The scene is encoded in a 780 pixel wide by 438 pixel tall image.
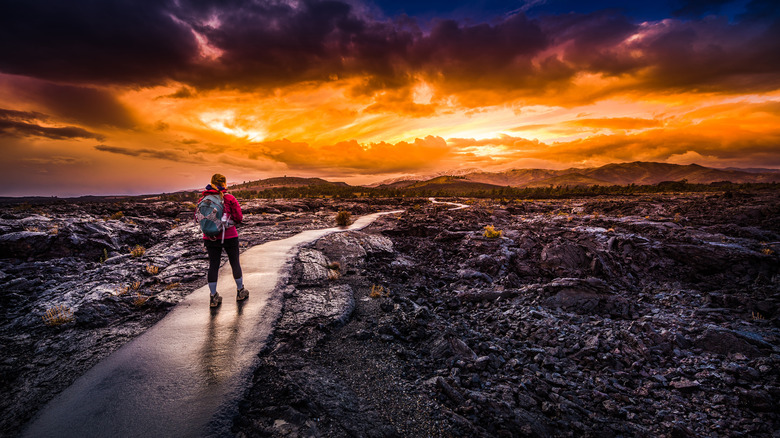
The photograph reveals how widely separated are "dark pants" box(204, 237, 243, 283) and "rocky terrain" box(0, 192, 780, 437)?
149 cm

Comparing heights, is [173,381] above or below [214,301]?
below

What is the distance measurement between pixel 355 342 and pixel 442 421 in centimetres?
261

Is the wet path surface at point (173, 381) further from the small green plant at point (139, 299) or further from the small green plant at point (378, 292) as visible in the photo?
the small green plant at point (378, 292)

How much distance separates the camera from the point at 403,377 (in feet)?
17.5

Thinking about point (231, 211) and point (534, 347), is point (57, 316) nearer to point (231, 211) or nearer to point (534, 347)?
point (231, 211)

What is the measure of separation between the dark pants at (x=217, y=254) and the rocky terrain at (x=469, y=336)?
4.90ft

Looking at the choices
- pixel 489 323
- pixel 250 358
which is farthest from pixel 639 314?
pixel 250 358

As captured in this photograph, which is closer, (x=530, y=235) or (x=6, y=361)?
(x=6, y=361)

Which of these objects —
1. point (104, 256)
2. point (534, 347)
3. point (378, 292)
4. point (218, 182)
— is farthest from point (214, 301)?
point (104, 256)

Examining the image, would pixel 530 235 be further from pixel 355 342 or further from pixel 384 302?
pixel 355 342

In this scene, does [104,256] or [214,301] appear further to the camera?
[104,256]

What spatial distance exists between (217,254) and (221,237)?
1.46 ft

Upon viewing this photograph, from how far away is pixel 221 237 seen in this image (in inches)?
270

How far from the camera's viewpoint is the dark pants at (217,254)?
670 centimetres
